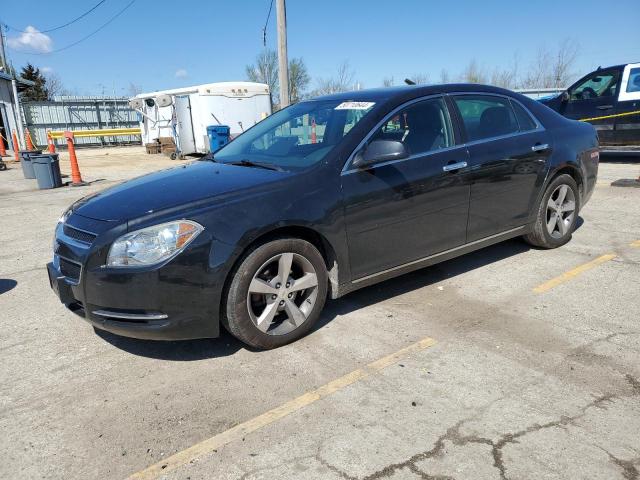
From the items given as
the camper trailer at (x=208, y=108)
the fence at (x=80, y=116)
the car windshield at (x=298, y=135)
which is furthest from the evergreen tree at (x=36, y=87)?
the car windshield at (x=298, y=135)

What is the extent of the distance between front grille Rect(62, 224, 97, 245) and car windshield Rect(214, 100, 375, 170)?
1358 mm

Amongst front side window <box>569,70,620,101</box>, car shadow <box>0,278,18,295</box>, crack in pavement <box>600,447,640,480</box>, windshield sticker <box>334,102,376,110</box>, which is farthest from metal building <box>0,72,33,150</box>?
crack in pavement <box>600,447,640,480</box>

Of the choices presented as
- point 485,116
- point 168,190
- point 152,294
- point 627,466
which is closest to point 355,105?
point 485,116

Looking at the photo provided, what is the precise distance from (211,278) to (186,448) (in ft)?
3.16

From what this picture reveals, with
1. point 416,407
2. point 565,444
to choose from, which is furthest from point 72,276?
point 565,444

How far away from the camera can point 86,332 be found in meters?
3.80

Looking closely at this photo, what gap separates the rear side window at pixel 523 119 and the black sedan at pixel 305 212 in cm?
1

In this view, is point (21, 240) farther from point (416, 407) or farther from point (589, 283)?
point (589, 283)

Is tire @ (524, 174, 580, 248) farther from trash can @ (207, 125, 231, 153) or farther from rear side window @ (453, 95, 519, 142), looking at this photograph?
trash can @ (207, 125, 231, 153)

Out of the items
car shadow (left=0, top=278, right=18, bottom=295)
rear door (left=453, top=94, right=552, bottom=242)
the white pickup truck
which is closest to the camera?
rear door (left=453, top=94, right=552, bottom=242)

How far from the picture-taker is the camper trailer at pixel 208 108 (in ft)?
60.0

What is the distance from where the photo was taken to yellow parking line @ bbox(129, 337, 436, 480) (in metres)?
2.36

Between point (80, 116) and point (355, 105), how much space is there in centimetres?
3087

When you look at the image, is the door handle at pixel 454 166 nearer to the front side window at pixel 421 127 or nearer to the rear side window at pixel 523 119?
the front side window at pixel 421 127
